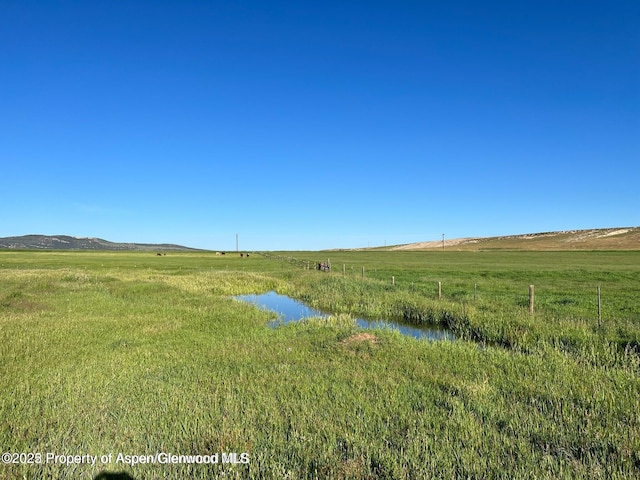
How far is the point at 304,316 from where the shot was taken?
73.6 feet

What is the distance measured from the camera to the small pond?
17.5m

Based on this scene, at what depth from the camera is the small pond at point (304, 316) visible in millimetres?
17472

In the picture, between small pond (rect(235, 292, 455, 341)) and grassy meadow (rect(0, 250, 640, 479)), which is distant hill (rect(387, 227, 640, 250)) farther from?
grassy meadow (rect(0, 250, 640, 479))

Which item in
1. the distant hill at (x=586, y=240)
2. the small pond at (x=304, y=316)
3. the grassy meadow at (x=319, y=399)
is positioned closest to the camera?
the grassy meadow at (x=319, y=399)

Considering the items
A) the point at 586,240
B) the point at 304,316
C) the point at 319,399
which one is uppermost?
the point at 586,240

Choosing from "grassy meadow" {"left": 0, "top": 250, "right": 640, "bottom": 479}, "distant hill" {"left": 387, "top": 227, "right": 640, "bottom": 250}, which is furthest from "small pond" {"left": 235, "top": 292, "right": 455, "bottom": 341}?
"distant hill" {"left": 387, "top": 227, "right": 640, "bottom": 250}

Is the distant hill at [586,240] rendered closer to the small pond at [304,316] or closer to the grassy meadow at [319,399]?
the small pond at [304,316]

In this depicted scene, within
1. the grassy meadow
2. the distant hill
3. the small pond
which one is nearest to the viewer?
the grassy meadow

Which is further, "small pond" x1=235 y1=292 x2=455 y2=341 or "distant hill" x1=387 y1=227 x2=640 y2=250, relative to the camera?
"distant hill" x1=387 y1=227 x2=640 y2=250

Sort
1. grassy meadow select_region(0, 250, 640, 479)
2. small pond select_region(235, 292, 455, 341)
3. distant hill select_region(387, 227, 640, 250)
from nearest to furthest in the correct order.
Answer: grassy meadow select_region(0, 250, 640, 479)
small pond select_region(235, 292, 455, 341)
distant hill select_region(387, 227, 640, 250)

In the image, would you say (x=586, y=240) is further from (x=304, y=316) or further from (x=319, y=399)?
(x=319, y=399)

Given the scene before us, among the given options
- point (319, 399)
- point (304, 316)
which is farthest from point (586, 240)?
point (319, 399)

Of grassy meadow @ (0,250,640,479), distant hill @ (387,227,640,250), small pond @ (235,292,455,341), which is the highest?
distant hill @ (387,227,640,250)

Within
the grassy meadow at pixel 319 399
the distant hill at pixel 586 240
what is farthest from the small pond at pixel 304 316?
the distant hill at pixel 586 240
